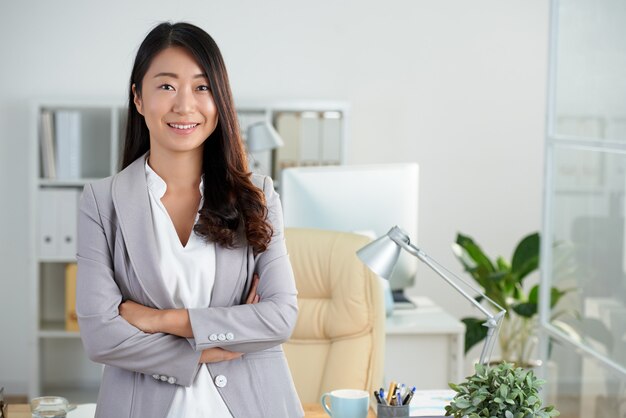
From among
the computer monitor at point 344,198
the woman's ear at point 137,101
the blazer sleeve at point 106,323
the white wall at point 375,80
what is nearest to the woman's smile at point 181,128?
the woman's ear at point 137,101

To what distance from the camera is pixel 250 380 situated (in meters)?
1.93

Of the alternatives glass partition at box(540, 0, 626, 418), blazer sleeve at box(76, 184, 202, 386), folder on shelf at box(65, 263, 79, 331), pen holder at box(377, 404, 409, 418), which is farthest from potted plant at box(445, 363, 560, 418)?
folder on shelf at box(65, 263, 79, 331)

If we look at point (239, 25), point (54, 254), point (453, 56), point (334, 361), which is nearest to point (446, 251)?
point (453, 56)

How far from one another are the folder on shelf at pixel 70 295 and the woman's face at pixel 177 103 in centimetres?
341

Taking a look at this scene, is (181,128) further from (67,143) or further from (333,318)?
(67,143)

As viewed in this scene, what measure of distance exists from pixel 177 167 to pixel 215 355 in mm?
399

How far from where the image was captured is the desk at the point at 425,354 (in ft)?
12.0

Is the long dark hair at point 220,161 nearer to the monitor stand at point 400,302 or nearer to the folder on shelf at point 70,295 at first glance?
the monitor stand at point 400,302

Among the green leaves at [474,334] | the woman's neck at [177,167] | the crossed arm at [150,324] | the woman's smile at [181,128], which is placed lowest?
the green leaves at [474,334]

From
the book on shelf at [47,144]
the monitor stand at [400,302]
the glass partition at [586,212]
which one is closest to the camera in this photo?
the glass partition at [586,212]

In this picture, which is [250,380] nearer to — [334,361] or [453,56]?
[334,361]

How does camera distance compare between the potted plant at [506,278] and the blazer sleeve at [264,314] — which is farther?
the potted plant at [506,278]

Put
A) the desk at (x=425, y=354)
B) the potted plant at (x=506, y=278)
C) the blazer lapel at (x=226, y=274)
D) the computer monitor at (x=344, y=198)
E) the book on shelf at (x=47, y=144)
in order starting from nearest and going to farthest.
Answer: the blazer lapel at (x=226, y=274) < the computer monitor at (x=344, y=198) < the desk at (x=425, y=354) < the potted plant at (x=506, y=278) < the book on shelf at (x=47, y=144)

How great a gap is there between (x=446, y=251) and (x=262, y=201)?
3776 mm
